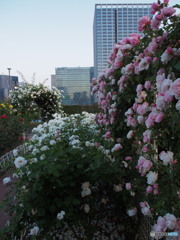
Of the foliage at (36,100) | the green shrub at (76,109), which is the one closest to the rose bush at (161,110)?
the foliage at (36,100)

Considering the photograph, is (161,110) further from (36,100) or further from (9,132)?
(36,100)

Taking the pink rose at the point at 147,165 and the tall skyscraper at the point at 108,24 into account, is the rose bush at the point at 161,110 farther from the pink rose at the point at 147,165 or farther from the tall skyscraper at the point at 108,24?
the tall skyscraper at the point at 108,24

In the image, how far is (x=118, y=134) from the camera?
7.22 ft

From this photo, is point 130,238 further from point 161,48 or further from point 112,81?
point 161,48

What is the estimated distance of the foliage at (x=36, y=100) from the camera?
813cm

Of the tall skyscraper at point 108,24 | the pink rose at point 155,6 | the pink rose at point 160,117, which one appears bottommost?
the pink rose at point 160,117

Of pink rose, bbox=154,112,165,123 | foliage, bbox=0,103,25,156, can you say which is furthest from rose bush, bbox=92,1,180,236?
foliage, bbox=0,103,25,156

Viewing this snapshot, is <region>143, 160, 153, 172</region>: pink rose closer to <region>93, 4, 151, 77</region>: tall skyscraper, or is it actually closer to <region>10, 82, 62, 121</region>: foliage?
<region>10, 82, 62, 121</region>: foliage

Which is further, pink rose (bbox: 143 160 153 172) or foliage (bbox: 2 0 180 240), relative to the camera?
pink rose (bbox: 143 160 153 172)

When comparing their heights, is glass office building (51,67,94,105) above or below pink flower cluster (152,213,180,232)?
below

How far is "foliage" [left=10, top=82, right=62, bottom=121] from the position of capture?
26.7 feet

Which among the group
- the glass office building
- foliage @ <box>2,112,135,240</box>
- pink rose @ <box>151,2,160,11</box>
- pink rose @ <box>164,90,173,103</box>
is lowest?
the glass office building

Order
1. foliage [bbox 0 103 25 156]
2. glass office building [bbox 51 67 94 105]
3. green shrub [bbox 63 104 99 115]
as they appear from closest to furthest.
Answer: foliage [bbox 0 103 25 156], green shrub [bbox 63 104 99 115], glass office building [bbox 51 67 94 105]

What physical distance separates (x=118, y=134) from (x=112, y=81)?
19.2 inches
